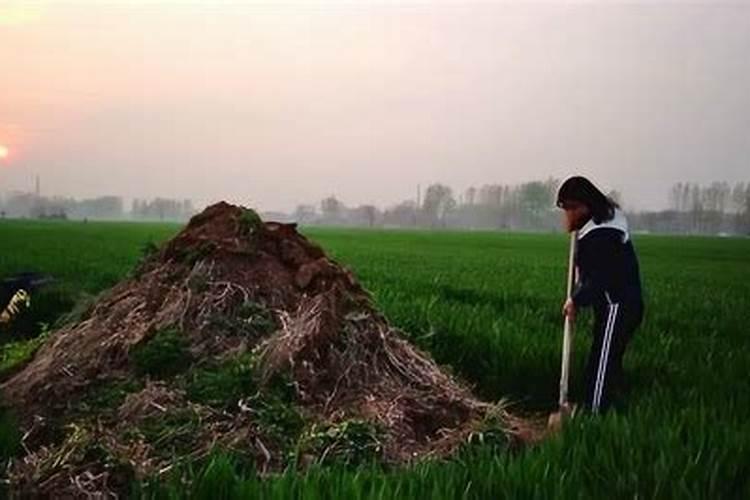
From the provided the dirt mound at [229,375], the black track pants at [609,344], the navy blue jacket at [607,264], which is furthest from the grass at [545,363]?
the navy blue jacket at [607,264]

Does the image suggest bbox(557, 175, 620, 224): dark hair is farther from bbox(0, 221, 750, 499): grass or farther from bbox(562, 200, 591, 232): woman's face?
bbox(0, 221, 750, 499): grass

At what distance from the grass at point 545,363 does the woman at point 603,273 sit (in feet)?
0.47

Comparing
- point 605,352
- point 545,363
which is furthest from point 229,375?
point 545,363

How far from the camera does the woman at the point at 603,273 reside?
268 cm

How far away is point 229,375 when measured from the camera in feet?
9.41

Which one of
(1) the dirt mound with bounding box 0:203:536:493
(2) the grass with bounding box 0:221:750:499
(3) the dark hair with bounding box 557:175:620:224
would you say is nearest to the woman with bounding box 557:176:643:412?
(3) the dark hair with bounding box 557:175:620:224

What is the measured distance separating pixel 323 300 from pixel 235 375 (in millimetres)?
514

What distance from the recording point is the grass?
72.9 inches

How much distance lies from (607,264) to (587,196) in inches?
9.0

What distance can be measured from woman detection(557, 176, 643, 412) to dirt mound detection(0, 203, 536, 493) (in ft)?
1.13

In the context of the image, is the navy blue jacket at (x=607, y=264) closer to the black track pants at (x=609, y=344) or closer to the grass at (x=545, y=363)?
the black track pants at (x=609, y=344)

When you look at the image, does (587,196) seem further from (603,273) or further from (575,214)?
(603,273)

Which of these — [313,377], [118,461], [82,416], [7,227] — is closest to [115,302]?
[82,416]

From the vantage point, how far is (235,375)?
113 inches
